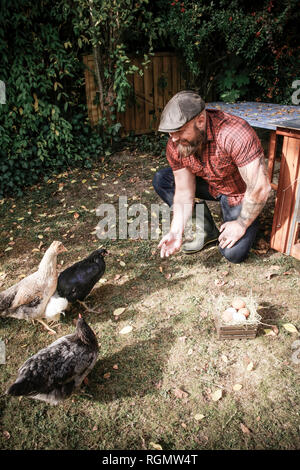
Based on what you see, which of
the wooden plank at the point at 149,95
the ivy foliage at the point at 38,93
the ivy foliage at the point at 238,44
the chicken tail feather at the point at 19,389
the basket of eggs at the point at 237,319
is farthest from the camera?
the wooden plank at the point at 149,95

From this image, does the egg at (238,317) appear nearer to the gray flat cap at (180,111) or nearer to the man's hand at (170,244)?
the man's hand at (170,244)

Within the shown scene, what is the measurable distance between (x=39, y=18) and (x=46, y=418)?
6477 mm

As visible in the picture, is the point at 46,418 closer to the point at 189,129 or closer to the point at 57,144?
the point at 189,129

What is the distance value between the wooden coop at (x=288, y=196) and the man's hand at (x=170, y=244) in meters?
1.19

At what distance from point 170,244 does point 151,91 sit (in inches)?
231

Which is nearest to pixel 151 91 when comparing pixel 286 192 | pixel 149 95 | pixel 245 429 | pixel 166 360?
pixel 149 95

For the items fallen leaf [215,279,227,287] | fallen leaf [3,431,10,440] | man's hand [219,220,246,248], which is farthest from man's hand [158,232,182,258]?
fallen leaf [3,431,10,440]

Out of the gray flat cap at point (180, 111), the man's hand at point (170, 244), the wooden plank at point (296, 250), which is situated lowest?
the wooden plank at point (296, 250)

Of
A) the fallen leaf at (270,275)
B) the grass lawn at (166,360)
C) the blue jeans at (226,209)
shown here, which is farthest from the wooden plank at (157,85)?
the fallen leaf at (270,275)

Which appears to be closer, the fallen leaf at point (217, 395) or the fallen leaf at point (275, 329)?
the fallen leaf at point (217, 395)

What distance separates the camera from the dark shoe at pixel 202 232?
3811mm

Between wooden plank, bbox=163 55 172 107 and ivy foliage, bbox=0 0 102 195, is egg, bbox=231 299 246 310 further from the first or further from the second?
wooden plank, bbox=163 55 172 107

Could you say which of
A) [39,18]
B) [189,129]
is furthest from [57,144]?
[189,129]

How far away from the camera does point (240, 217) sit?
119 inches
